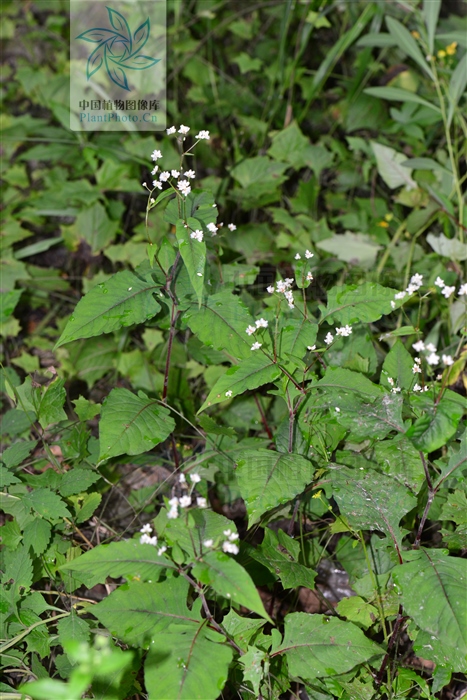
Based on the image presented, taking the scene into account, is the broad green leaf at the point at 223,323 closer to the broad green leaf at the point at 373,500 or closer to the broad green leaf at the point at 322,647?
the broad green leaf at the point at 373,500

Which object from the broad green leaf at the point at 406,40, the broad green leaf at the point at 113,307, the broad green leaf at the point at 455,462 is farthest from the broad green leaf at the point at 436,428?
the broad green leaf at the point at 406,40

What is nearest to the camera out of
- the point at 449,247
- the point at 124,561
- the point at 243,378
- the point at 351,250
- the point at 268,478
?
the point at 124,561

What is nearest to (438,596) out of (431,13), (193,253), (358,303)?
(358,303)

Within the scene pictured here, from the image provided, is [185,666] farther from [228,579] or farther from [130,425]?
[130,425]

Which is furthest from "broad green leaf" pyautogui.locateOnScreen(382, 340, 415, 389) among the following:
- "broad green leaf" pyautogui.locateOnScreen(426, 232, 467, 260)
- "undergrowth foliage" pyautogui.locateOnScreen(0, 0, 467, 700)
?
"broad green leaf" pyautogui.locateOnScreen(426, 232, 467, 260)

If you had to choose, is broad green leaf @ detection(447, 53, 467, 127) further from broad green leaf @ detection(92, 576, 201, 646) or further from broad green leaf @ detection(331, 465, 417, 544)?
broad green leaf @ detection(92, 576, 201, 646)
